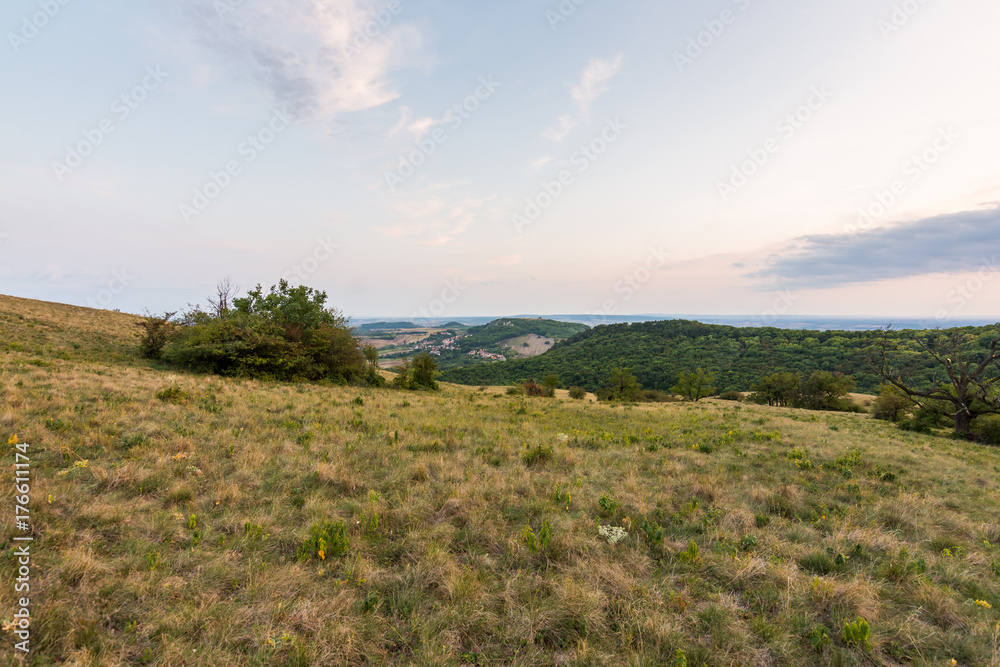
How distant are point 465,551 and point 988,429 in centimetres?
2872

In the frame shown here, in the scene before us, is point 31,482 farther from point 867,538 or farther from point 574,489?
point 867,538

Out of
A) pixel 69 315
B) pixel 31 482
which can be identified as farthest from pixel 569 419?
pixel 69 315

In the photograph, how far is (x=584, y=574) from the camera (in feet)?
14.8

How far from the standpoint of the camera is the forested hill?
8419cm

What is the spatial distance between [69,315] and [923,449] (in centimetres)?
6181

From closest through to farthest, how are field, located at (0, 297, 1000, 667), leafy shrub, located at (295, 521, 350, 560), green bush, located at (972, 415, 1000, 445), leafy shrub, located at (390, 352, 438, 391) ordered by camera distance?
field, located at (0, 297, 1000, 667)
leafy shrub, located at (295, 521, 350, 560)
green bush, located at (972, 415, 1000, 445)
leafy shrub, located at (390, 352, 438, 391)

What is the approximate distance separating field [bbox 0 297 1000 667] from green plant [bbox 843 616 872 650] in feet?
0.06

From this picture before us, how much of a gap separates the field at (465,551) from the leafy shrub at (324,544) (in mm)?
25

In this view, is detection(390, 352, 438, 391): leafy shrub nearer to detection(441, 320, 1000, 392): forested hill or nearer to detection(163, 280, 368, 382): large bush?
detection(163, 280, 368, 382): large bush

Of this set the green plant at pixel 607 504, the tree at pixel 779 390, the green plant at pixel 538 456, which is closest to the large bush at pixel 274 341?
the green plant at pixel 538 456

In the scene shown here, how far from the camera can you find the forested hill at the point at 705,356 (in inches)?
3314

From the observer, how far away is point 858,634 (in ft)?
11.6

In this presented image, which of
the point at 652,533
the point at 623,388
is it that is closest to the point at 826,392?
the point at 623,388

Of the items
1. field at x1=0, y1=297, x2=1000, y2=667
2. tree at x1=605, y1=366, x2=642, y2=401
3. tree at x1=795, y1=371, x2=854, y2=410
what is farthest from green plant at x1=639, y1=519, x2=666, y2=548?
Answer: tree at x1=795, y1=371, x2=854, y2=410
